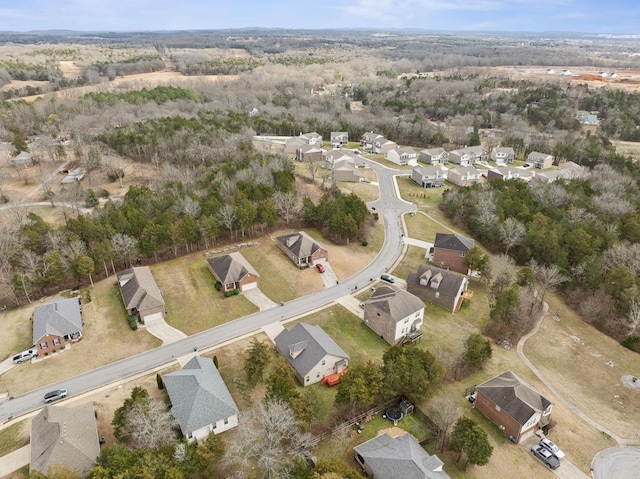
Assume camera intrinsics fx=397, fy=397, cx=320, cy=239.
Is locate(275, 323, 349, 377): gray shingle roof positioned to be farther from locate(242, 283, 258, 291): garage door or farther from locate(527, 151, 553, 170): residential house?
locate(527, 151, 553, 170): residential house

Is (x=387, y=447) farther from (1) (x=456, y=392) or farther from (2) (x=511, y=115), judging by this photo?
(2) (x=511, y=115)

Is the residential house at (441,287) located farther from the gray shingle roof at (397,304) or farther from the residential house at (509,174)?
the residential house at (509,174)

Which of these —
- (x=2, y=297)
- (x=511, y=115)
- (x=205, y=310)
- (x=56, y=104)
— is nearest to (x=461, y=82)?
(x=511, y=115)

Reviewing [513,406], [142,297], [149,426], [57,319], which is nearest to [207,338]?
[142,297]

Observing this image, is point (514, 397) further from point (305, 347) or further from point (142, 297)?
point (142, 297)

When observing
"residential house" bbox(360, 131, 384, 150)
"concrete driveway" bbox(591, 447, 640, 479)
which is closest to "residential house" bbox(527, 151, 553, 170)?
"residential house" bbox(360, 131, 384, 150)

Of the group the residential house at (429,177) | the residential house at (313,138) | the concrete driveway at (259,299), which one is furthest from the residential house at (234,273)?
the residential house at (313,138)
